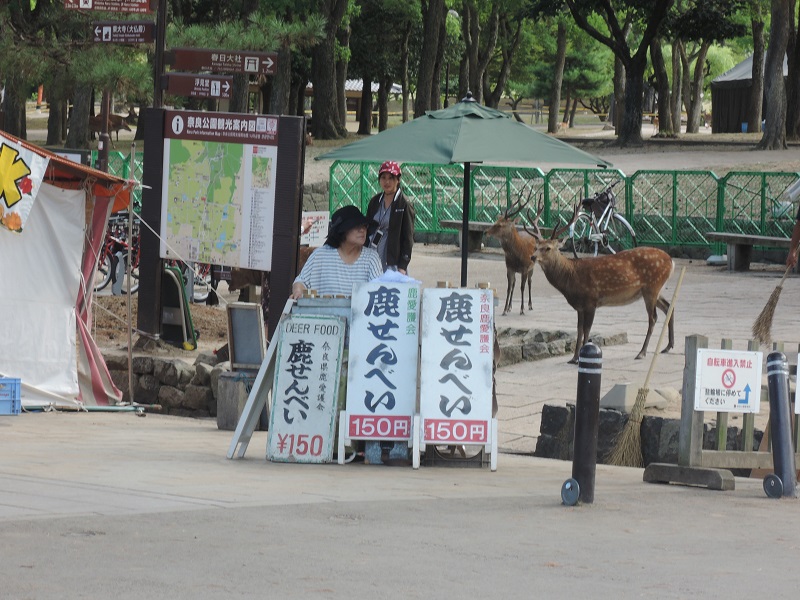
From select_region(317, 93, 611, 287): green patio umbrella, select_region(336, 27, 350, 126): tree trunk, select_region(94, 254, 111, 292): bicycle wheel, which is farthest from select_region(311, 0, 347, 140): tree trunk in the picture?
select_region(317, 93, 611, 287): green patio umbrella

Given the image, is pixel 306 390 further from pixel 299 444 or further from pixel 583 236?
pixel 583 236

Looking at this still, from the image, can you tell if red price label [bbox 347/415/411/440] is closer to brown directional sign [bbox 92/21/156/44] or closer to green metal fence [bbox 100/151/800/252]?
brown directional sign [bbox 92/21/156/44]

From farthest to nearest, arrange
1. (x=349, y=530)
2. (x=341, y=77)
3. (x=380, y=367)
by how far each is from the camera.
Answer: (x=341, y=77), (x=380, y=367), (x=349, y=530)

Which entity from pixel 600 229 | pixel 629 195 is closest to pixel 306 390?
pixel 600 229

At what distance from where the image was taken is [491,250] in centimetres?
2606

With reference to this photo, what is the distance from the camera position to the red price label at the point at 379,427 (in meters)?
8.71

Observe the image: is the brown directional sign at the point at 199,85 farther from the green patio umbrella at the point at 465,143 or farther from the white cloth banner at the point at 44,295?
the white cloth banner at the point at 44,295

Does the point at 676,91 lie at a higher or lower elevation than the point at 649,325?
higher

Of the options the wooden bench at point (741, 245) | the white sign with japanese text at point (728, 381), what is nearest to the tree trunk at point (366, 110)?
the wooden bench at point (741, 245)

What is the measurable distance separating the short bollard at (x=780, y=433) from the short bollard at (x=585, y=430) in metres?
1.23

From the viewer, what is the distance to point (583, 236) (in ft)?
79.8

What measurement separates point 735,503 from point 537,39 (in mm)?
60690

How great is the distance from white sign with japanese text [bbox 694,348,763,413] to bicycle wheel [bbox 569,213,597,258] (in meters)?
15.7

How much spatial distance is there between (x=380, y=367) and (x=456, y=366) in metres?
0.51
